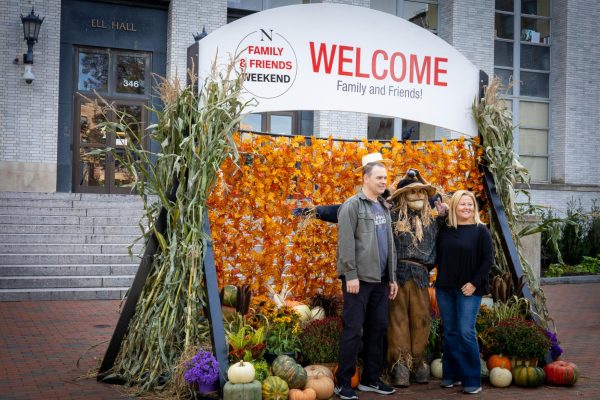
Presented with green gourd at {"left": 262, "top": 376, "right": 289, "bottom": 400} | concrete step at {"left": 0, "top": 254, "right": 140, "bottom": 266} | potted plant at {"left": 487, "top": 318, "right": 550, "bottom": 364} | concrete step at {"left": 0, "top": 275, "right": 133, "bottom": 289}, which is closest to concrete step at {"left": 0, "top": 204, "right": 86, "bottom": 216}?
concrete step at {"left": 0, "top": 254, "right": 140, "bottom": 266}

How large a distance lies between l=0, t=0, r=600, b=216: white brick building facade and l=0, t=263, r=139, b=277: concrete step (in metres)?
6.32

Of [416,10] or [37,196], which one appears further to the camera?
[416,10]

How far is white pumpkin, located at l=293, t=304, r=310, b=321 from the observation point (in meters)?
7.20

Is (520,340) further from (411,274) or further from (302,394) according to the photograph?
(302,394)

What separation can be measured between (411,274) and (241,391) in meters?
2.07

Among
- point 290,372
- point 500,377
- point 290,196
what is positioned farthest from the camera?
point 290,196

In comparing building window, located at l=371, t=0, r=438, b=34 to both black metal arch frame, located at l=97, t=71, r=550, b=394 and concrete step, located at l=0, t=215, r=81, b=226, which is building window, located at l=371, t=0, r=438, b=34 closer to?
concrete step, located at l=0, t=215, r=81, b=226

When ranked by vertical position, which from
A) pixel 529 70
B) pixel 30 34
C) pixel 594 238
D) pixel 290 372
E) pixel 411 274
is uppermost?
pixel 529 70

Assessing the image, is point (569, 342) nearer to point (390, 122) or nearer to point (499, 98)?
point (499, 98)

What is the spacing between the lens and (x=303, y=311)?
23.9ft

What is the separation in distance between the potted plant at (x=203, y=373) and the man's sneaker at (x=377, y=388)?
1.44 meters

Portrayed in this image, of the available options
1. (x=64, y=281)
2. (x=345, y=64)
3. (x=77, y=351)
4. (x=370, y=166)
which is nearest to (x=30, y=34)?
(x=64, y=281)

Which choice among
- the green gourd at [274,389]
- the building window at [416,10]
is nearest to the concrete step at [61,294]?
the green gourd at [274,389]

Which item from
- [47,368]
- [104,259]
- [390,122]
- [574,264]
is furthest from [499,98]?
[390,122]
